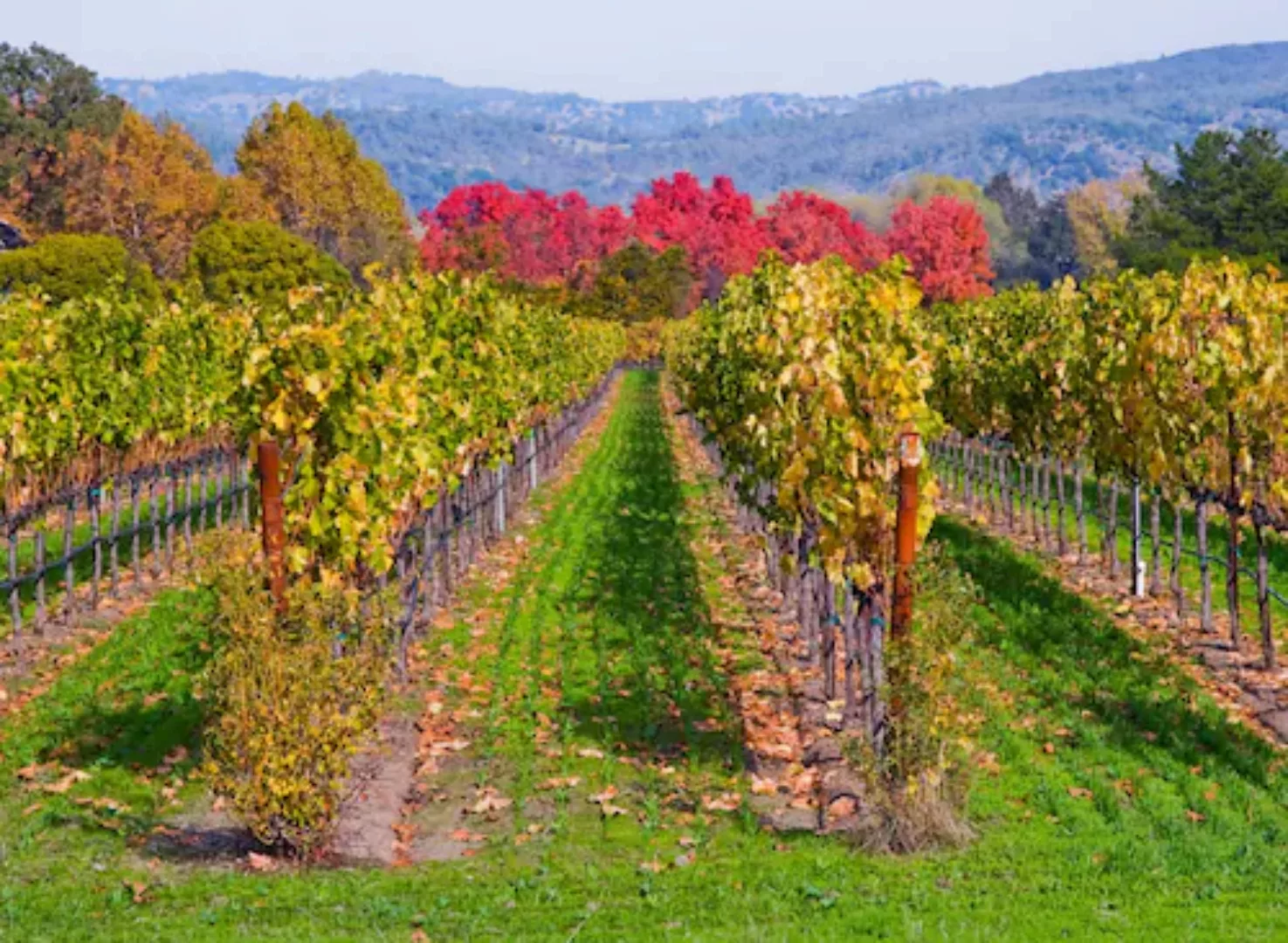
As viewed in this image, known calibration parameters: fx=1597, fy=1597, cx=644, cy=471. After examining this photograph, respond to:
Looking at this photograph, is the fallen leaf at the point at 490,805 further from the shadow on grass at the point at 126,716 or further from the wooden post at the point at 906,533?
the wooden post at the point at 906,533

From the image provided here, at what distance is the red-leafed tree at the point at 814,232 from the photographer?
127 meters

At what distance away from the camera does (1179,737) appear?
13945mm

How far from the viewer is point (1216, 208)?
→ 74.8 m

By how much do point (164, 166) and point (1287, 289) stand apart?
73.7 m

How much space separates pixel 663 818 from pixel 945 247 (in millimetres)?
99996

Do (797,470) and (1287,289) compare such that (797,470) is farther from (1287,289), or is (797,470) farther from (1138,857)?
(1287,289)

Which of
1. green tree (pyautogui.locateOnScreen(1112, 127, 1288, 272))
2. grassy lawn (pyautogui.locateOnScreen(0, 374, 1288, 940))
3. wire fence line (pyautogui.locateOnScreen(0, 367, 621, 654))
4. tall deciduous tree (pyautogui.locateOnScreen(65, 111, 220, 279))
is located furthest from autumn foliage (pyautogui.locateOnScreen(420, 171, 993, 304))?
grassy lawn (pyautogui.locateOnScreen(0, 374, 1288, 940))

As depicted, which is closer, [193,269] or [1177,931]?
[1177,931]

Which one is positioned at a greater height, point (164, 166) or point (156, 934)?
point (164, 166)

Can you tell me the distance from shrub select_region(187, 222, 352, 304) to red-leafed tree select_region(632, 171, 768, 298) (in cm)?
5213

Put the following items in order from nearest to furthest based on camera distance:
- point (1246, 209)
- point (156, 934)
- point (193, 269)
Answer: point (156, 934) < point (193, 269) < point (1246, 209)

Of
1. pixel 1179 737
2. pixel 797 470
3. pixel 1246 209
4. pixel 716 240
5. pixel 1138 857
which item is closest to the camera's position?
pixel 1138 857

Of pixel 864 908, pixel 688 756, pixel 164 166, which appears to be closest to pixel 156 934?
pixel 864 908

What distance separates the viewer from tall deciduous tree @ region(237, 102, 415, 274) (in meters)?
92.3
